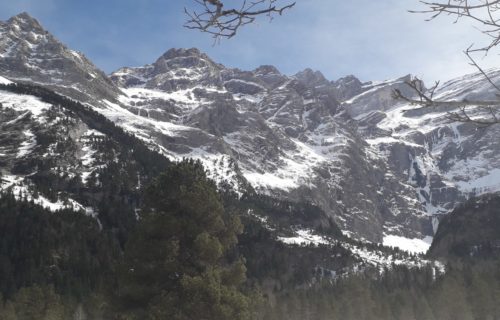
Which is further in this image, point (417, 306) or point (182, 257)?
point (417, 306)

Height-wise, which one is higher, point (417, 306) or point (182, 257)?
point (417, 306)

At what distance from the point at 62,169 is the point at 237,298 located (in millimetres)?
176757

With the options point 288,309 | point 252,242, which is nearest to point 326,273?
point 252,242

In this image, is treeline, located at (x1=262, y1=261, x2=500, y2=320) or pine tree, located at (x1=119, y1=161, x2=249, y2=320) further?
treeline, located at (x1=262, y1=261, x2=500, y2=320)

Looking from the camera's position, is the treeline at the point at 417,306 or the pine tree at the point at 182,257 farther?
the treeline at the point at 417,306

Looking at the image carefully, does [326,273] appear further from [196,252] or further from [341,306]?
[196,252]

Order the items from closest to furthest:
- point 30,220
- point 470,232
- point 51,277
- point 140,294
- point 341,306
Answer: point 140,294 < point 341,306 < point 51,277 < point 30,220 < point 470,232

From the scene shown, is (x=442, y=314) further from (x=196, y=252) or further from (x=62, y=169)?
(x=62, y=169)

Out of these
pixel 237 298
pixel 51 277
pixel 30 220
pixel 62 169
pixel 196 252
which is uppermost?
pixel 62 169

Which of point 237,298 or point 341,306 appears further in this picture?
point 341,306

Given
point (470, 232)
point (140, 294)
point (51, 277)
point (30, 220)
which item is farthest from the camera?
point (470, 232)

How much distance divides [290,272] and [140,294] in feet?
546

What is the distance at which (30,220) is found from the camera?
134 m

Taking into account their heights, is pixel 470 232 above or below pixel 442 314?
above
